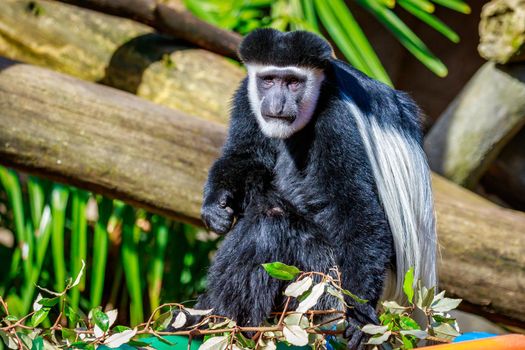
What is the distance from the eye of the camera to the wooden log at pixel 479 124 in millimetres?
4129

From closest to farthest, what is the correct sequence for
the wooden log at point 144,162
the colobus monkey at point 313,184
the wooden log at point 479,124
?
the colobus monkey at point 313,184, the wooden log at point 144,162, the wooden log at point 479,124

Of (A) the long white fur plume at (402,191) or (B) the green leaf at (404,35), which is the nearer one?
(A) the long white fur plume at (402,191)

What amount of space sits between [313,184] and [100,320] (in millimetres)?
813

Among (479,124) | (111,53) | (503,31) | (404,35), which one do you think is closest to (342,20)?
(404,35)

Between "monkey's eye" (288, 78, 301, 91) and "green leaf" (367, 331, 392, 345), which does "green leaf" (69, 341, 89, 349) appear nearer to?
"green leaf" (367, 331, 392, 345)

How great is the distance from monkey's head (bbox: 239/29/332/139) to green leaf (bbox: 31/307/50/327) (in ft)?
2.78

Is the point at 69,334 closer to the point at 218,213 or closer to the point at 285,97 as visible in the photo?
the point at 218,213

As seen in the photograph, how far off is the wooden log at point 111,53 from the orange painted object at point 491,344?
2.52 meters

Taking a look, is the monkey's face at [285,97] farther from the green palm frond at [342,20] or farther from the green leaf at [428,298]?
the green palm frond at [342,20]

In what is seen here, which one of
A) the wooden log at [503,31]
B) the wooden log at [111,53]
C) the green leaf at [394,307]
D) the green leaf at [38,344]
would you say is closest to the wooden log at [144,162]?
the wooden log at [111,53]

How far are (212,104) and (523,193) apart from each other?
2141mm

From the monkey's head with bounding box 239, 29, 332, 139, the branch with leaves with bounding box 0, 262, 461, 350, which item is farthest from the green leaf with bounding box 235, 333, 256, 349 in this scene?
the monkey's head with bounding box 239, 29, 332, 139

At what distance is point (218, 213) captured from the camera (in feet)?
7.30

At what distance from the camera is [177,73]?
391cm
